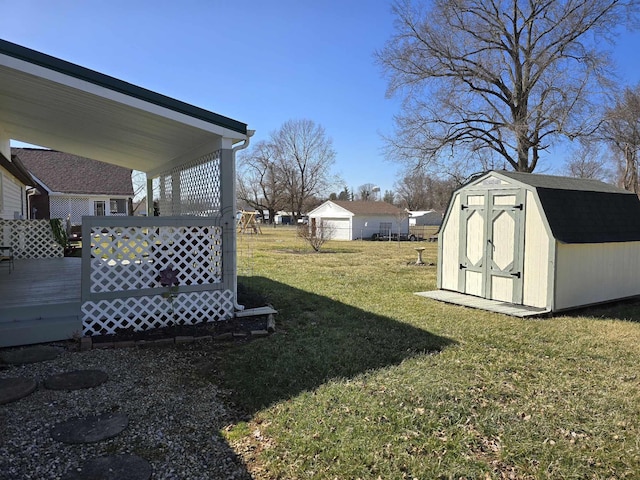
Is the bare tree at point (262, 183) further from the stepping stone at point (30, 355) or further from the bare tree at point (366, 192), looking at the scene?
the stepping stone at point (30, 355)

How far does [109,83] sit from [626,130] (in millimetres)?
25673

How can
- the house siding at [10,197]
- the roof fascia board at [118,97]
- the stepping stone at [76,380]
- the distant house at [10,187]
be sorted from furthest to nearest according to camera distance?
the house siding at [10,197]
the distant house at [10,187]
the roof fascia board at [118,97]
the stepping stone at [76,380]

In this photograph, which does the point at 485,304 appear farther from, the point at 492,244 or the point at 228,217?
the point at 228,217

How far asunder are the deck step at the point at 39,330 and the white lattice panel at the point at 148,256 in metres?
0.44

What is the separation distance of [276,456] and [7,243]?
9.82m

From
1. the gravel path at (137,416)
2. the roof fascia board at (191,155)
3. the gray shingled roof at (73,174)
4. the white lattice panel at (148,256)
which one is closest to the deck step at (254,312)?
the white lattice panel at (148,256)

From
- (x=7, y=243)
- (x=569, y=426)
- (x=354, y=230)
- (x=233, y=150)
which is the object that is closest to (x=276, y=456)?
(x=569, y=426)

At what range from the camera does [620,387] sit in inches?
154

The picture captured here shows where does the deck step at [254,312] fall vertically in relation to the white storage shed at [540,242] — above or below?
below

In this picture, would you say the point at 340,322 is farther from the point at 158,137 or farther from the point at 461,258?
the point at 158,137

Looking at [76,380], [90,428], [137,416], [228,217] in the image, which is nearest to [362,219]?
[228,217]

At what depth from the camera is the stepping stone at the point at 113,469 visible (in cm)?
246

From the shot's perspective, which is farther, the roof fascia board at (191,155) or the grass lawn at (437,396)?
the roof fascia board at (191,155)

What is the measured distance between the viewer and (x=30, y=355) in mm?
4359
